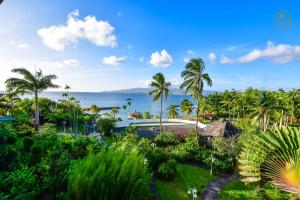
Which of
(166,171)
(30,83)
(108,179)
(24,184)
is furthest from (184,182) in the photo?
(30,83)

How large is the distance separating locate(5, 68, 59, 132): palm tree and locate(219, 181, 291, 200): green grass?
87.7 ft

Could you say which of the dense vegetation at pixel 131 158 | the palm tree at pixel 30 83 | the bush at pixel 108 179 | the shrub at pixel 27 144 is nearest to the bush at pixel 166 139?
the dense vegetation at pixel 131 158

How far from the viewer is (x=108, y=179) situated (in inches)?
344

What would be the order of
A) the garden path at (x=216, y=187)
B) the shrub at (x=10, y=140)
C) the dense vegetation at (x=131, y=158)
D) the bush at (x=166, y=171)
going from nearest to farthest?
the dense vegetation at (x=131, y=158), the shrub at (x=10, y=140), the garden path at (x=216, y=187), the bush at (x=166, y=171)

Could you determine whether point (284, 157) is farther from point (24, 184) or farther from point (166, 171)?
point (166, 171)

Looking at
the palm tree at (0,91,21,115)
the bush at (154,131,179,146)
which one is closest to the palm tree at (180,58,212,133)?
the bush at (154,131,179,146)

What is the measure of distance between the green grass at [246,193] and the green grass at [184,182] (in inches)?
83.3

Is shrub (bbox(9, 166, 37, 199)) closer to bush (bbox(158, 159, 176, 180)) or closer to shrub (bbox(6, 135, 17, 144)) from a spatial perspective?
shrub (bbox(6, 135, 17, 144))

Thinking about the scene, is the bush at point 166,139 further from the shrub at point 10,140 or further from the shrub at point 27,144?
the shrub at point 27,144

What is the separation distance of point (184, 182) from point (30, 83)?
87.2 ft

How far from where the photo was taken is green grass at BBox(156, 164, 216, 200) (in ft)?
64.5

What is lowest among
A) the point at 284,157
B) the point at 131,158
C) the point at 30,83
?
the point at 131,158

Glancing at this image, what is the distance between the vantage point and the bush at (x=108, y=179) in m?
8.54

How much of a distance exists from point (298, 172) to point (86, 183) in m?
6.75
